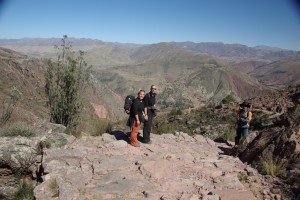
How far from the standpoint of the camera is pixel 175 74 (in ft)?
572

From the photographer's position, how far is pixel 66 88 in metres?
12.8

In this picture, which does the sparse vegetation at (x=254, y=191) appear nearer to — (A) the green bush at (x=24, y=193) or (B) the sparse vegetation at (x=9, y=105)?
(A) the green bush at (x=24, y=193)

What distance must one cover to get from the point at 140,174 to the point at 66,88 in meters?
6.57

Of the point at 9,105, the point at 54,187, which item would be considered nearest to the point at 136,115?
the point at 54,187

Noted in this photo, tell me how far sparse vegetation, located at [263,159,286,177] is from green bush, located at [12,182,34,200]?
517 centimetres

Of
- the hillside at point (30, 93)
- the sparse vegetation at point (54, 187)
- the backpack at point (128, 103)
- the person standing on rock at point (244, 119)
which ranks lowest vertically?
the hillside at point (30, 93)

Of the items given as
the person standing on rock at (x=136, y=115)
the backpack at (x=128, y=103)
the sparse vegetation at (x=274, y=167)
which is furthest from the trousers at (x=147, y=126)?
the sparse vegetation at (x=274, y=167)

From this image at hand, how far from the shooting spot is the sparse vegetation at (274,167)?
7.41 meters

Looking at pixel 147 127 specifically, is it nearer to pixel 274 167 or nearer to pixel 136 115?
pixel 136 115

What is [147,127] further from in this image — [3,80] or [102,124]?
[3,80]

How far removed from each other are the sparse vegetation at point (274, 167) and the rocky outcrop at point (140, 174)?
0.90ft

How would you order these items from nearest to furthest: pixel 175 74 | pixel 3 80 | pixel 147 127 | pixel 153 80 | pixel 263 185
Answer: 1. pixel 263 185
2. pixel 147 127
3. pixel 3 80
4. pixel 153 80
5. pixel 175 74

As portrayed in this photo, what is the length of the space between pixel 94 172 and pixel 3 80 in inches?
998

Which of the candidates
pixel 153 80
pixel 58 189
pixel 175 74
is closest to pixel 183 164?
pixel 58 189
